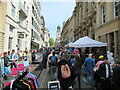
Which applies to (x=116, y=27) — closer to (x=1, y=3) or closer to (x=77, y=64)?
(x=77, y=64)

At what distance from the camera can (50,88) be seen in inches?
112

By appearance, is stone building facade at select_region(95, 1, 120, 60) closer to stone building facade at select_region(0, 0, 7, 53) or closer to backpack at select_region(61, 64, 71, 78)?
backpack at select_region(61, 64, 71, 78)

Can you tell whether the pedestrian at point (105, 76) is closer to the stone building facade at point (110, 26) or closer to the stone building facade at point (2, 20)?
the stone building facade at point (110, 26)

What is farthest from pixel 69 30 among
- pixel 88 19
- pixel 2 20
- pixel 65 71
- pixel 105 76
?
pixel 65 71

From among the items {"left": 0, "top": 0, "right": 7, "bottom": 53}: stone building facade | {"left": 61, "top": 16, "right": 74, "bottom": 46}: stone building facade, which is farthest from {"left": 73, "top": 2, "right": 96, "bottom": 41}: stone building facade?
{"left": 61, "top": 16, "right": 74, "bottom": 46}: stone building facade

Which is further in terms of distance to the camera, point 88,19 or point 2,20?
point 88,19

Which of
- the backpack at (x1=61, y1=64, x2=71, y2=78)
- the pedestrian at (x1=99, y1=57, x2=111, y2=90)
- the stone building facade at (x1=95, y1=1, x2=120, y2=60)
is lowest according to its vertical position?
the pedestrian at (x1=99, y1=57, x2=111, y2=90)

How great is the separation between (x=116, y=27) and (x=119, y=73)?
8.47 metres

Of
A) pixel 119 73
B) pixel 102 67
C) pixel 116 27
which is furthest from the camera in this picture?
pixel 116 27

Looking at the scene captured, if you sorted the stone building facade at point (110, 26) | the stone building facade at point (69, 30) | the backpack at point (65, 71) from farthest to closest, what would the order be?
the stone building facade at point (69, 30) → the stone building facade at point (110, 26) → the backpack at point (65, 71)

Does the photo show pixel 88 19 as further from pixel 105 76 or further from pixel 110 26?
pixel 105 76

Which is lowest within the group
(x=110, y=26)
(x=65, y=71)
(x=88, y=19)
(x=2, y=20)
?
(x=65, y=71)

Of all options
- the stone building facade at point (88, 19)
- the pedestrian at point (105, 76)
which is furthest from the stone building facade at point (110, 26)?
the pedestrian at point (105, 76)

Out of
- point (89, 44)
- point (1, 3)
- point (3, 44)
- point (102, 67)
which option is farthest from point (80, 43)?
point (1, 3)
